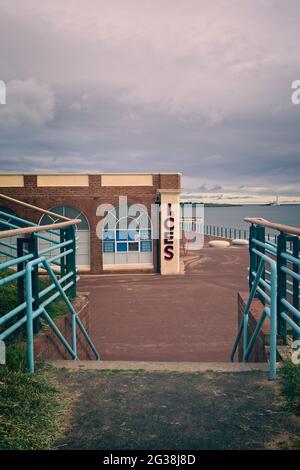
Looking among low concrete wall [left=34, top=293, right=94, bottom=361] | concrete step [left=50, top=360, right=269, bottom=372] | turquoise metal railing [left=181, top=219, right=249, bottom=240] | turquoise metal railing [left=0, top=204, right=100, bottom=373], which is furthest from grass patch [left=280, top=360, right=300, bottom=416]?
turquoise metal railing [left=181, top=219, right=249, bottom=240]

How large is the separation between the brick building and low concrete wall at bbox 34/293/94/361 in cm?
1303

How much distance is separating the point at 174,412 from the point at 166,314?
8.94 m

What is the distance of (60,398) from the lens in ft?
11.2

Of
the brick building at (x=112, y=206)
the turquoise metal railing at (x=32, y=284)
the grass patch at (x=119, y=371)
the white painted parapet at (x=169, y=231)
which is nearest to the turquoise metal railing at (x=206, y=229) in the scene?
the white painted parapet at (x=169, y=231)

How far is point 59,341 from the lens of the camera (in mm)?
5340

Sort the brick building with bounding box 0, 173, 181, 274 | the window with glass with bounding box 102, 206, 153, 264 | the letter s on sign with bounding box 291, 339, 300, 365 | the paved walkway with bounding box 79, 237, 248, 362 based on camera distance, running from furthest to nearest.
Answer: the window with glass with bounding box 102, 206, 153, 264 → the brick building with bounding box 0, 173, 181, 274 → the paved walkway with bounding box 79, 237, 248, 362 → the letter s on sign with bounding box 291, 339, 300, 365

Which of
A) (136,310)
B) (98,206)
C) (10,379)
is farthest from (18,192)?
(10,379)

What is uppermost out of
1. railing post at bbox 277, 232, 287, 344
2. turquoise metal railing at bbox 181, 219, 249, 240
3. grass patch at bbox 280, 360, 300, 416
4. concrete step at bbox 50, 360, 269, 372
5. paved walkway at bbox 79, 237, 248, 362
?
railing post at bbox 277, 232, 287, 344

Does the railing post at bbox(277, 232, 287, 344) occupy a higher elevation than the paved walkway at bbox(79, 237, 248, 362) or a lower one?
higher

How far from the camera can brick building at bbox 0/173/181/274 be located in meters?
20.1

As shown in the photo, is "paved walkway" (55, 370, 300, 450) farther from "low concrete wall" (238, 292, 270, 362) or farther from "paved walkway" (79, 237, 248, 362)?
"paved walkway" (79, 237, 248, 362)

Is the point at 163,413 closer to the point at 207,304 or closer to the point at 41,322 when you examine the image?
the point at 41,322

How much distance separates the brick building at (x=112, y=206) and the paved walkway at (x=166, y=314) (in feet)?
4.58

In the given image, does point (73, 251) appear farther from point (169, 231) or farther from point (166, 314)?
point (169, 231)
